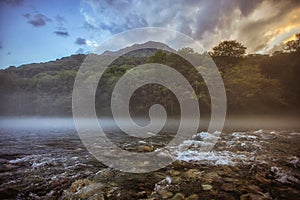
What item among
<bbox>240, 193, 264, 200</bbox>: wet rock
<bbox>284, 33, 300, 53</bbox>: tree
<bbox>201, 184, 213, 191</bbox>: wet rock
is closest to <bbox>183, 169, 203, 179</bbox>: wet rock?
<bbox>201, 184, 213, 191</bbox>: wet rock

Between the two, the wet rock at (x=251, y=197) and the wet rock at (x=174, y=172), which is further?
the wet rock at (x=174, y=172)

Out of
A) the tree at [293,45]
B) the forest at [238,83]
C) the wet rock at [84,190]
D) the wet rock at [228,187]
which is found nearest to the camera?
the wet rock at [84,190]

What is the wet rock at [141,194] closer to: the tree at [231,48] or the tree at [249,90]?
the tree at [249,90]

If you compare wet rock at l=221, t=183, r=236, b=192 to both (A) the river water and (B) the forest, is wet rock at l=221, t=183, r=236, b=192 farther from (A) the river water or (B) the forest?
(B) the forest

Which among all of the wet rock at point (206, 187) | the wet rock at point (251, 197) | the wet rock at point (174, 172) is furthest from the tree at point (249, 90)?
the wet rock at point (251, 197)

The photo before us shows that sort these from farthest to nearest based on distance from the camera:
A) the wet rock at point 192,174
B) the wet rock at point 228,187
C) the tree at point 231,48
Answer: the tree at point 231,48, the wet rock at point 192,174, the wet rock at point 228,187

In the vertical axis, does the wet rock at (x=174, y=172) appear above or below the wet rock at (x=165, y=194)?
above

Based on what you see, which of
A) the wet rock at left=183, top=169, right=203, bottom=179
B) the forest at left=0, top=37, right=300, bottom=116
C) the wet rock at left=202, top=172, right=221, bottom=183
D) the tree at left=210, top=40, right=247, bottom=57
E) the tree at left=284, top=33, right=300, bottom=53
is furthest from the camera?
the tree at left=284, top=33, right=300, bottom=53

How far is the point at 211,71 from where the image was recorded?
87.5 ft

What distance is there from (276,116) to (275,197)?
3194cm

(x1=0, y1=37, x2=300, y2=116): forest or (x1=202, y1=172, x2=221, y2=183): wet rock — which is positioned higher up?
(x1=0, y1=37, x2=300, y2=116): forest

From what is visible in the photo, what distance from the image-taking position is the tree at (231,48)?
29844mm

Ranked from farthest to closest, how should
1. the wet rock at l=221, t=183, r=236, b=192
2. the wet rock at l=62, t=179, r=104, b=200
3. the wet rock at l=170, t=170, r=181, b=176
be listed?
the wet rock at l=170, t=170, r=181, b=176 < the wet rock at l=221, t=183, r=236, b=192 < the wet rock at l=62, t=179, r=104, b=200

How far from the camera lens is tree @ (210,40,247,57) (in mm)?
29844
